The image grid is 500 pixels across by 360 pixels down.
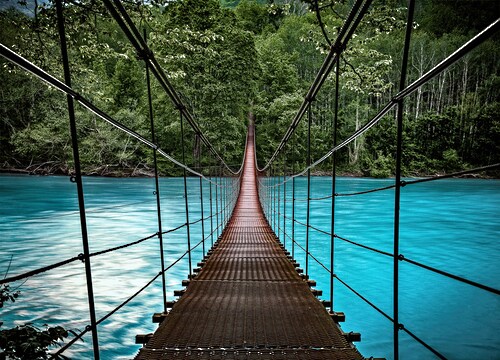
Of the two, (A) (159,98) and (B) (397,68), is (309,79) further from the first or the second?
(A) (159,98)

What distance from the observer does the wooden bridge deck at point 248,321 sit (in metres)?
1.04

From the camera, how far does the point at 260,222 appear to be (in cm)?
484

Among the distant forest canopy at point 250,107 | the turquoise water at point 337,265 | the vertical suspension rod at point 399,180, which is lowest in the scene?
the turquoise water at point 337,265

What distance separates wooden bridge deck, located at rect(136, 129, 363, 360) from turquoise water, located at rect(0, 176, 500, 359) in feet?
1.99

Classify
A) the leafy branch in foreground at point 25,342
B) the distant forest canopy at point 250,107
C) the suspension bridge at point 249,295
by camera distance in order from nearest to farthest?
1. the suspension bridge at point 249,295
2. the leafy branch in foreground at point 25,342
3. the distant forest canopy at point 250,107

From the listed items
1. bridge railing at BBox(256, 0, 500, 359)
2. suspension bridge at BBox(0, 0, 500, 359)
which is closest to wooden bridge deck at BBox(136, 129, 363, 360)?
suspension bridge at BBox(0, 0, 500, 359)

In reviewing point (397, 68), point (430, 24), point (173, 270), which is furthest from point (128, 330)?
point (430, 24)

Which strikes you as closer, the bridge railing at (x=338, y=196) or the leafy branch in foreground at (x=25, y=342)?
the bridge railing at (x=338, y=196)

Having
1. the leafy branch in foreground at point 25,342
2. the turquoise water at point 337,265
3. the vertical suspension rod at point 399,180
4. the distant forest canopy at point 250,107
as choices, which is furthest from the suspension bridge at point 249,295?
the distant forest canopy at point 250,107

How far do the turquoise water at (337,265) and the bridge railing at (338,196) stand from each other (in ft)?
0.45

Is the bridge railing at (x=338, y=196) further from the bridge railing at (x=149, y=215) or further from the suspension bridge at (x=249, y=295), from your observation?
the bridge railing at (x=149, y=215)

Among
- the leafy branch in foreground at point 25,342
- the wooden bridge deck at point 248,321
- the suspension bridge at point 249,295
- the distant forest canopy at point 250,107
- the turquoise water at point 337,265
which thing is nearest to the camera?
the suspension bridge at point 249,295

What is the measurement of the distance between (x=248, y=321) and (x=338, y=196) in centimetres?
898

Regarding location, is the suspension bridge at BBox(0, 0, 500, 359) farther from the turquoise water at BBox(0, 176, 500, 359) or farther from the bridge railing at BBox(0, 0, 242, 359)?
the turquoise water at BBox(0, 176, 500, 359)
